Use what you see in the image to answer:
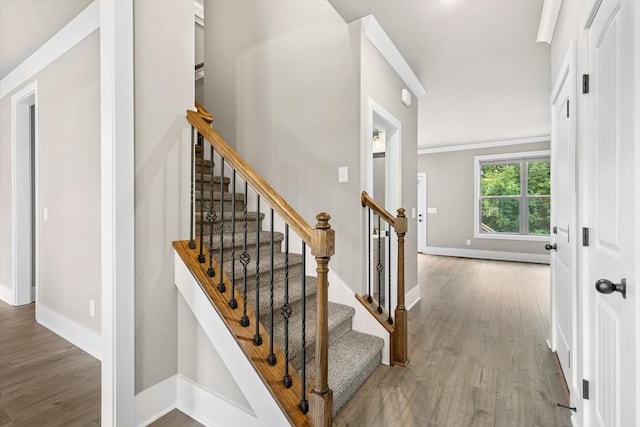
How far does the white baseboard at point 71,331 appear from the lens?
2385 millimetres

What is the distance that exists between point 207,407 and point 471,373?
68.8 inches

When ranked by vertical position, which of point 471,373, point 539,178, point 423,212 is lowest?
point 471,373

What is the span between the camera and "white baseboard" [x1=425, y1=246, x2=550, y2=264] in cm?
633

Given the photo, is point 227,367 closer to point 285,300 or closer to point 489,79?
point 285,300

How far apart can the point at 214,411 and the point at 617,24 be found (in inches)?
96.0

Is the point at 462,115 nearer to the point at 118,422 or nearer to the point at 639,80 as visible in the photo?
the point at 639,80

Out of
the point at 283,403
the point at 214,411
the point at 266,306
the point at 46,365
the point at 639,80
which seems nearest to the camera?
the point at 639,80

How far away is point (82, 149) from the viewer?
2.40m

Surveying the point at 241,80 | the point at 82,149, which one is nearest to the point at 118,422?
the point at 82,149

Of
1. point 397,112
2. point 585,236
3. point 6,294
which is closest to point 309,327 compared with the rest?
point 585,236

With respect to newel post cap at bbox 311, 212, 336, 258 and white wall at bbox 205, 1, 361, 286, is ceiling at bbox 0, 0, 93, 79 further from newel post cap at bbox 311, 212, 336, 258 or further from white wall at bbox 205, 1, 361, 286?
newel post cap at bbox 311, 212, 336, 258

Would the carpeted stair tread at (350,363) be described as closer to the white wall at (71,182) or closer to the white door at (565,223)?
the white door at (565,223)

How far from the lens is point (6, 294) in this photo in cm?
360

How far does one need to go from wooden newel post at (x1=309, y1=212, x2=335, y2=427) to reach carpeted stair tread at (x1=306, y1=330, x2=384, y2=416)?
0.92ft
